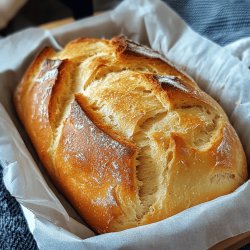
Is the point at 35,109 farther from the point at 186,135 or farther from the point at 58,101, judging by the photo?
the point at 186,135

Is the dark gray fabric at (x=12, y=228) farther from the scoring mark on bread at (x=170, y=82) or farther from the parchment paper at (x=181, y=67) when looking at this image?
the scoring mark on bread at (x=170, y=82)

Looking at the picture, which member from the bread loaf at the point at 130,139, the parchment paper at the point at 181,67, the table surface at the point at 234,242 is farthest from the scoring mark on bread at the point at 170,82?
the table surface at the point at 234,242

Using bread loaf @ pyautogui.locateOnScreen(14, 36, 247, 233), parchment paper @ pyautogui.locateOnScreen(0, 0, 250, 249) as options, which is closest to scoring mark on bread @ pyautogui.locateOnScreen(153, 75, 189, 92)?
bread loaf @ pyautogui.locateOnScreen(14, 36, 247, 233)

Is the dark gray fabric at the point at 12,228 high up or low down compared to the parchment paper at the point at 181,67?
down

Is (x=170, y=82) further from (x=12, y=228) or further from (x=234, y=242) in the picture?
(x=12, y=228)

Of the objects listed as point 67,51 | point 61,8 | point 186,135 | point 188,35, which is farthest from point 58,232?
point 61,8

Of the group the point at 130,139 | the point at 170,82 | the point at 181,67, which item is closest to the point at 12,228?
the point at 130,139

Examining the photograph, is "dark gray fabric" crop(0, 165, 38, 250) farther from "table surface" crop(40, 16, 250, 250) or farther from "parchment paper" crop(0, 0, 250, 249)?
"table surface" crop(40, 16, 250, 250)

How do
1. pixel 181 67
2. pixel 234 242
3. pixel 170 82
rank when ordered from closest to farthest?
1. pixel 234 242
2. pixel 170 82
3. pixel 181 67
